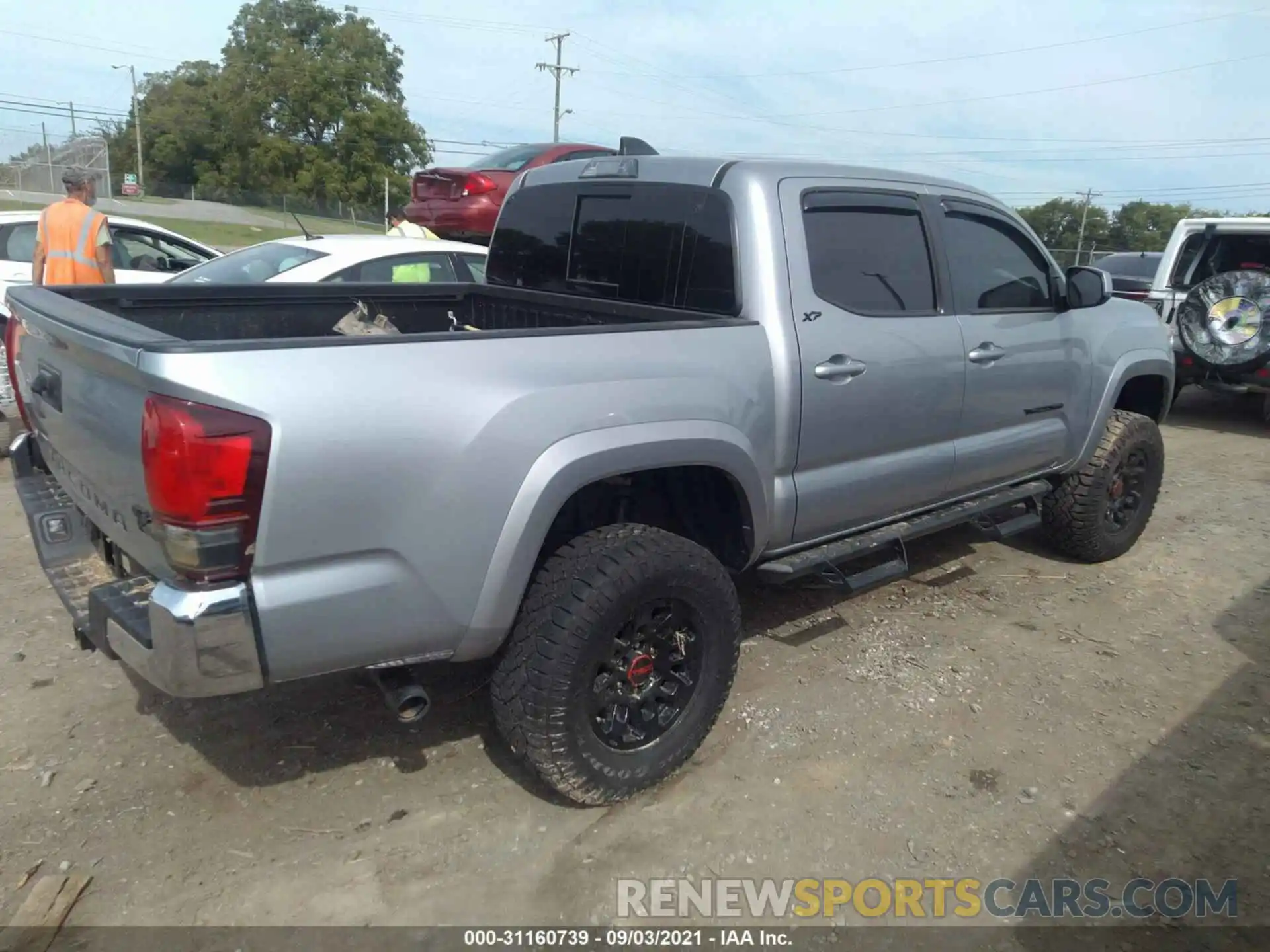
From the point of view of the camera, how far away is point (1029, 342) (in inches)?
170

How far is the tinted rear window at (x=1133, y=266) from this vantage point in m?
12.3

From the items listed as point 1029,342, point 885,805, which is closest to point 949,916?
point 885,805

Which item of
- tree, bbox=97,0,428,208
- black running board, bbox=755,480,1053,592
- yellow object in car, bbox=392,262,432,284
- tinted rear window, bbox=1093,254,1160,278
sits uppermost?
tree, bbox=97,0,428,208

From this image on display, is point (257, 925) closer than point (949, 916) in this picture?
Yes

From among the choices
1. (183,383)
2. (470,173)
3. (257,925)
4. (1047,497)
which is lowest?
(257,925)

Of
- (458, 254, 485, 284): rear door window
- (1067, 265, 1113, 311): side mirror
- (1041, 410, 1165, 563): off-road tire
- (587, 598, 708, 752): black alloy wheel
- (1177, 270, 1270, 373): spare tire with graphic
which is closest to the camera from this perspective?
(587, 598, 708, 752): black alloy wheel

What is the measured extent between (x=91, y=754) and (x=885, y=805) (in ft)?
8.47

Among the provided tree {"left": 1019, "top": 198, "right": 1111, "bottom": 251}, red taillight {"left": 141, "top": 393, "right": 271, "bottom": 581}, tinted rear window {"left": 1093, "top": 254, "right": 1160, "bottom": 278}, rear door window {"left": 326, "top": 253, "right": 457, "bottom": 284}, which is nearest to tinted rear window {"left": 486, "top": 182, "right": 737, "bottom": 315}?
red taillight {"left": 141, "top": 393, "right": 271, "bottom": 581}

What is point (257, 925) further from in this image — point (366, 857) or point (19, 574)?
point (19, 574)

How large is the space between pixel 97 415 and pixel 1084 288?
414 centimetres

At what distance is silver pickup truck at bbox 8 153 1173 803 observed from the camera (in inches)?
87.7

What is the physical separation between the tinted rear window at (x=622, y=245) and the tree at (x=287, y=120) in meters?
56.0

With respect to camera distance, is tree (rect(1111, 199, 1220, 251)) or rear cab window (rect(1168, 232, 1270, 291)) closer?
rear cab window (rect(1168, 232, 1270, 291))

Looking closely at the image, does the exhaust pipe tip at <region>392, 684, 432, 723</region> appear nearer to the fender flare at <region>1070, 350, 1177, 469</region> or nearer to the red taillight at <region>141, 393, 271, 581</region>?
the red taillight at <region>141, 393, 271, 581</region>
